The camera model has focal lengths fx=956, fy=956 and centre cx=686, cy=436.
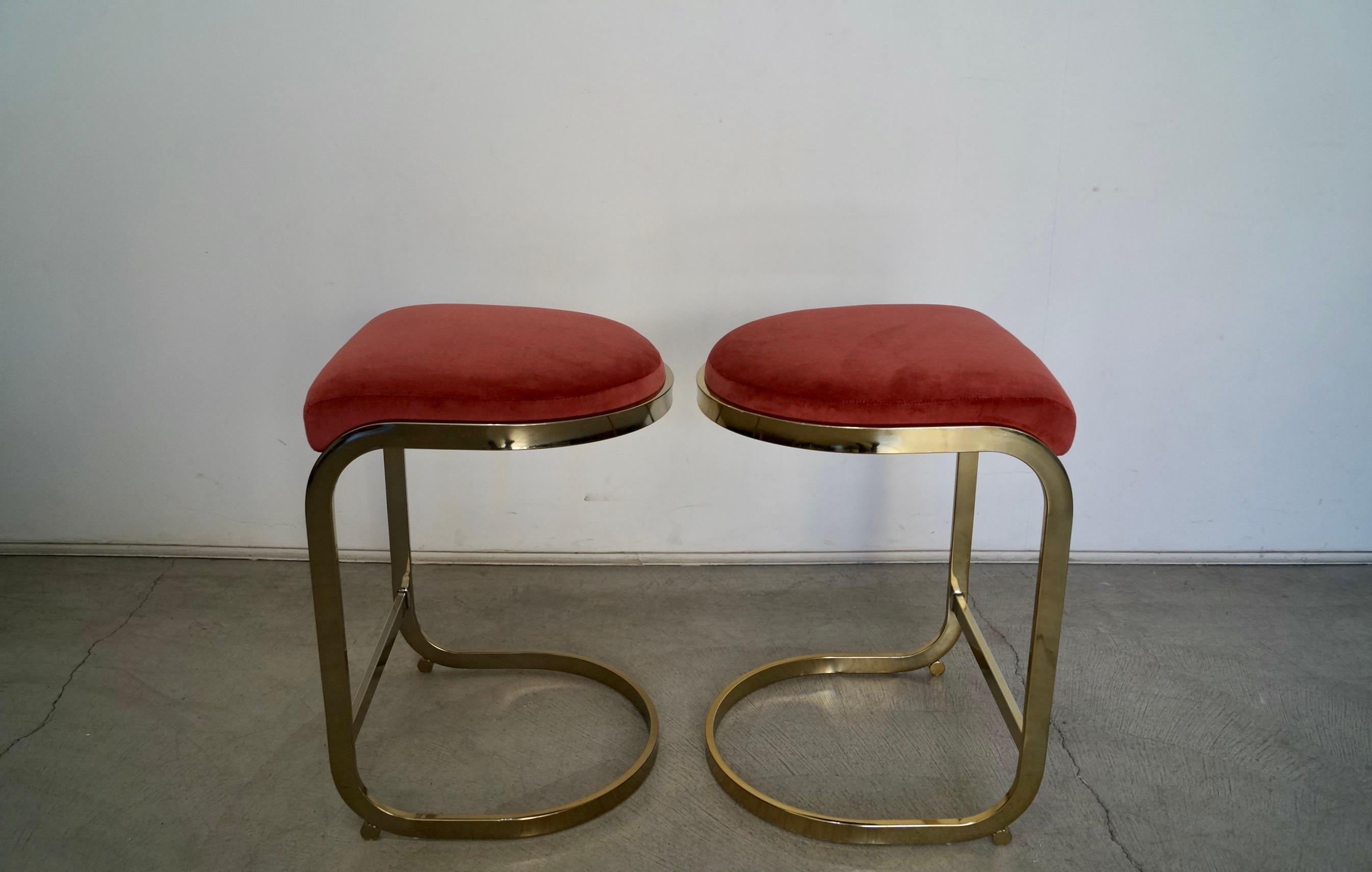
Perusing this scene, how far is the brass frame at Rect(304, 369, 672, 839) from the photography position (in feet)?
3.78

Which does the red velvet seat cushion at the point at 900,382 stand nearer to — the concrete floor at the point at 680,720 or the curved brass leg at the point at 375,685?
the curved brass leg at the point at 375,685

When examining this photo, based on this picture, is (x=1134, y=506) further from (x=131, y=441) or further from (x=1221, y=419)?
(x=131, y=441)

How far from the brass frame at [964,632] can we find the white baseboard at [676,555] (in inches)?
19.2

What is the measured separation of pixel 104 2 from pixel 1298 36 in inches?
91.4

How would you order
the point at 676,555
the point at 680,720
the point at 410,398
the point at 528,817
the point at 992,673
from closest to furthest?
the point at 410,398
the point at 528,817
the point at 992,673
the point at 680,720
the point at 676,555

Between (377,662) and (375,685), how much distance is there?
35 millimetres

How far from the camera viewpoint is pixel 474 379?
114cm

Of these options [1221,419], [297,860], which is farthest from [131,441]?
[1221,419]

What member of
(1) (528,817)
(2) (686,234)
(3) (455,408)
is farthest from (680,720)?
(2) (686,234)

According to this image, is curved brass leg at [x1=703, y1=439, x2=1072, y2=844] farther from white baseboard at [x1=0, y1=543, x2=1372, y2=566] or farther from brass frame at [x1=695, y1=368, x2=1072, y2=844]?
white baseboard at [x1=0, y1=543, x2=1372, y2=566]

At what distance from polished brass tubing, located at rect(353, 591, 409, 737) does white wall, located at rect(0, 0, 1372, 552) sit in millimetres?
524

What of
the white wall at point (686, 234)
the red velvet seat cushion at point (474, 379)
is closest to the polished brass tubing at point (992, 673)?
Result: the white wall at point (686, 234)

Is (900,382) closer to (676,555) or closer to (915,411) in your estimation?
(915,411)

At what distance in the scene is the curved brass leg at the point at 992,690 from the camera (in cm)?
116
